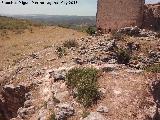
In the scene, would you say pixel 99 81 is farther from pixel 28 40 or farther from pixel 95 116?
pixel 28 40

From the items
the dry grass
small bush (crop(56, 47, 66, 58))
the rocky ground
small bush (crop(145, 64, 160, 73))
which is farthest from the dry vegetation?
small bush (crop(145, 64, 160, 73))

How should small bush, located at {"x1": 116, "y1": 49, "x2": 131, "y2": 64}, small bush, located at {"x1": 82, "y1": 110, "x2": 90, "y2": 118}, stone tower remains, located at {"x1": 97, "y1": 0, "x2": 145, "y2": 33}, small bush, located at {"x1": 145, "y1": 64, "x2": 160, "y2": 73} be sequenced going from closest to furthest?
small bush, located at {"x1": 82, "y1": 110, "x2": 90, "y2": 118} → small bush, located at {"x1": 145, "y1": 64, "x2": 160, "y2": 73} → small bush, located at {"x1": 116, "y1": 49, "x2": 131, "y2": 64} → stone tower remains, located at {"x1": 97, "y1": 0, "x2": 145, "y2": 33}

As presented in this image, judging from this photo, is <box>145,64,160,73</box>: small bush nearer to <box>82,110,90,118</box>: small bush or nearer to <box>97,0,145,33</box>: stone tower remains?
<box>82,110,90,118</box>: small bush

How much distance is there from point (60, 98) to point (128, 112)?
2.74 m

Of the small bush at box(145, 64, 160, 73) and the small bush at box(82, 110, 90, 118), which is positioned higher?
the small bush at box(145, 64, 160, 73)

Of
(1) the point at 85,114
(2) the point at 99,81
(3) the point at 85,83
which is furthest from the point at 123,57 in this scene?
(1) the point at 85,114

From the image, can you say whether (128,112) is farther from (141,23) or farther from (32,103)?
(141,23)

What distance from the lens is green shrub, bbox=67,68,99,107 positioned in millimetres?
14386

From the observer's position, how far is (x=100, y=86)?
592 inches

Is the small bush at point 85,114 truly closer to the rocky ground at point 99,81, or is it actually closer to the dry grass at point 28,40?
the rocky ground at point 99,81

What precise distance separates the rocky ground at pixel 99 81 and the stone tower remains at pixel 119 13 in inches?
22.7

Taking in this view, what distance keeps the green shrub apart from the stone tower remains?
5.42 metres

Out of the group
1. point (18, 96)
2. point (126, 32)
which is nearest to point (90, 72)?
point (18, 96)

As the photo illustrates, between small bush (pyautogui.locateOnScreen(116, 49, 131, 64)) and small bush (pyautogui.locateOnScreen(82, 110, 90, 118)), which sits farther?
small bush (pyautogui.locateOnScreen(116, 49, 131, 64))
